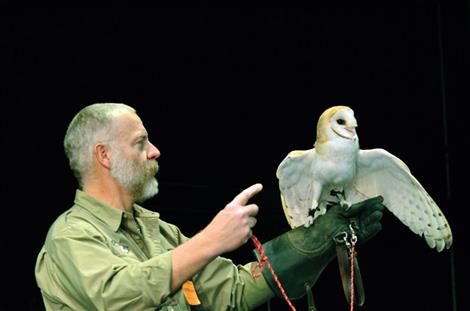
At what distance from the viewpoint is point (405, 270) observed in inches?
161

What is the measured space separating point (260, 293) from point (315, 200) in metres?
0.28

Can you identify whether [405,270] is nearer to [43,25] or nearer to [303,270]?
[303,270]

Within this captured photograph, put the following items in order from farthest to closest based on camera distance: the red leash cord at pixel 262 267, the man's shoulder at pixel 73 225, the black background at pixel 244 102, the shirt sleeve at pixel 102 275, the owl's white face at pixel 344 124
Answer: the black background at pixel 244 102 < the red leash cord at pixel 262 267 < the owl's white face at pixel 344 124 < the man's shoulder at pixel 73 225 < the shirt sleeve at pixel 102 275

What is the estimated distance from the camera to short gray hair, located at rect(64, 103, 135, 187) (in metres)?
2.79

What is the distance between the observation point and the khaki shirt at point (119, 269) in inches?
97.0

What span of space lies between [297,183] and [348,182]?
15cm

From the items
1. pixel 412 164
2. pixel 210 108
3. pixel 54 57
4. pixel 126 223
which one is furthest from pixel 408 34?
pixel 126 223

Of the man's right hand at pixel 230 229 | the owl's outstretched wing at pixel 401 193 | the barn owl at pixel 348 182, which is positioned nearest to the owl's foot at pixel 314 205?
the barn owl at pixel 348 182

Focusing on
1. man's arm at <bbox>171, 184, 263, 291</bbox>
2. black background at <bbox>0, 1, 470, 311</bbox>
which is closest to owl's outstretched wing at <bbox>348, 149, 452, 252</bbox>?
man's arm at <bbox>171, 184, 263, 291</bbox>

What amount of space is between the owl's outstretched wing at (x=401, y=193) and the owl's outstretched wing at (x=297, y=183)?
118mm

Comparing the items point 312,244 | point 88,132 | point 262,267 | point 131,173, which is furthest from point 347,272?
point 88,132

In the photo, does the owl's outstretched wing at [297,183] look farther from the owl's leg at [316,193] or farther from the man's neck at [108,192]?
the man's neck at [108,192]

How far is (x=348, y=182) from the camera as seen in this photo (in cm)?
281

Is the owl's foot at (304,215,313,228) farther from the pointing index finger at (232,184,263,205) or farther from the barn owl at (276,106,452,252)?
the pointing index finger at (232,184,263,205)
